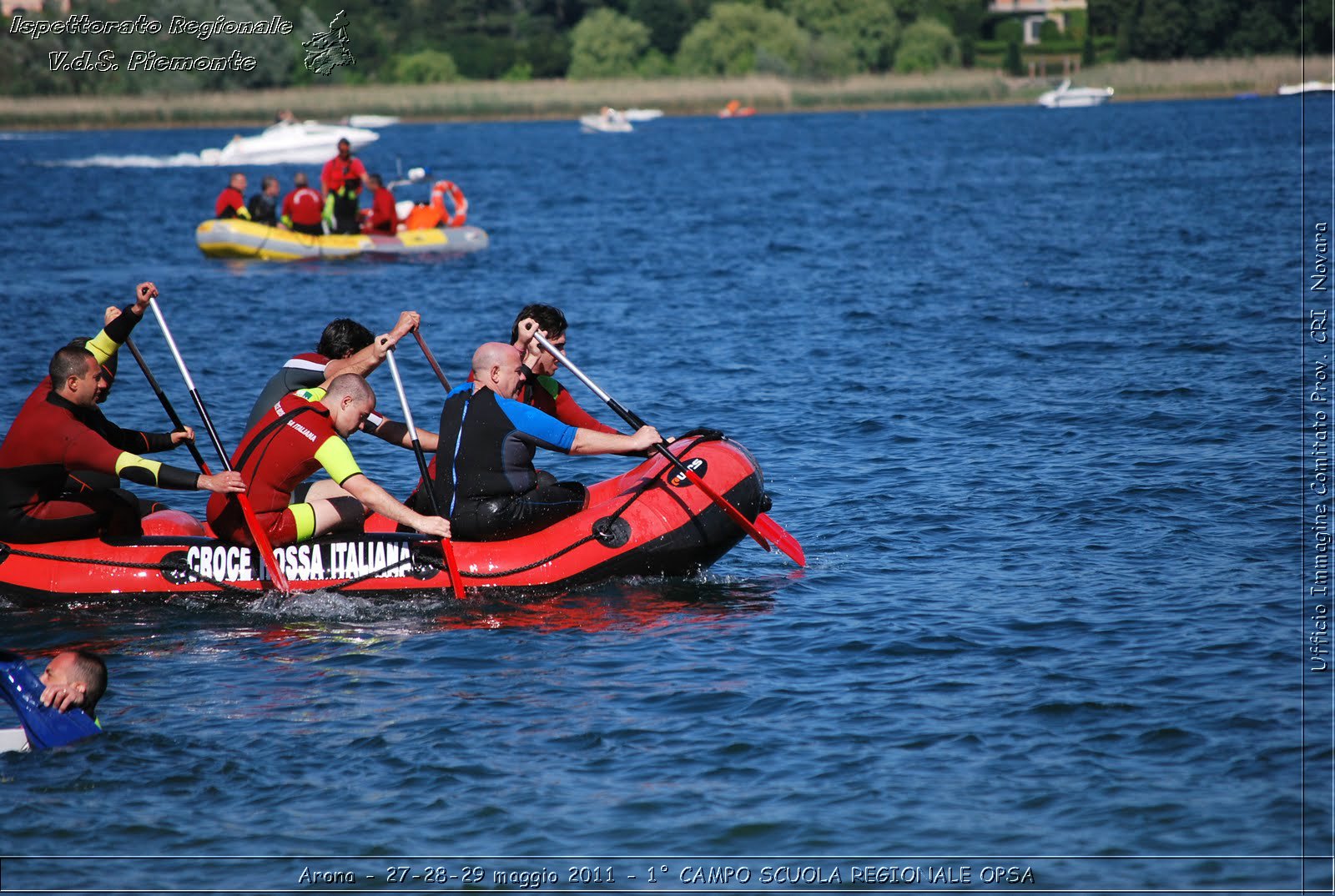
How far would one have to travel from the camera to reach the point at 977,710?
750 cm

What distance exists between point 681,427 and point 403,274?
1288 cm

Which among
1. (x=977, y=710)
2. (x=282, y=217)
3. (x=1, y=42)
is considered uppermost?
(x=1, y=42)

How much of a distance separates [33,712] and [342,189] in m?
19.7

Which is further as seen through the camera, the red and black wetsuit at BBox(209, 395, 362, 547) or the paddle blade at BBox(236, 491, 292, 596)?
the paddle blade at BBox(236, 491, 292, 596)

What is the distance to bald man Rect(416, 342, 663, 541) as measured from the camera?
29.3 ft

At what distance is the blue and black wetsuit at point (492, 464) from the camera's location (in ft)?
29.4

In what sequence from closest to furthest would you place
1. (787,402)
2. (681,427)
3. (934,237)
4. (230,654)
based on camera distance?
(230,654)
(681,427)
(787,402)
(934,237)

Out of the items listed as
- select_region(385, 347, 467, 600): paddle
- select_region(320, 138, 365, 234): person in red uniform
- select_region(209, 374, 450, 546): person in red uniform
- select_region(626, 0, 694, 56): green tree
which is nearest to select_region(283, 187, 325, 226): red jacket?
select_region(320, 138, 365, 234): person in red uniform

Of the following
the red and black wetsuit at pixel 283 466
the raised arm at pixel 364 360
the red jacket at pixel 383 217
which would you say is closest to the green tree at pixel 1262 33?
the red jacket at pixel 383 217

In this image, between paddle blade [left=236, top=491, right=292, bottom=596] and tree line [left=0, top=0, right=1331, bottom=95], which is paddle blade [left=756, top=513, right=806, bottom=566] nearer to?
paddle blade [left=236, top=491, right=292, bottom=596]

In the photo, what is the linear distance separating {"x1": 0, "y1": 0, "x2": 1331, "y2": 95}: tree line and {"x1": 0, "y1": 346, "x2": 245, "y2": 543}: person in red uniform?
2399 inches

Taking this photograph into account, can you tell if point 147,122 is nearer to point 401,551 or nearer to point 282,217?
point 282,217

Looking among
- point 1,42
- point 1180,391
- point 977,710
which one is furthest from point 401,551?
point 1,42

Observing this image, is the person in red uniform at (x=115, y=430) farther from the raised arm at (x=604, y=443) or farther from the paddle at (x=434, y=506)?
the raised arm at (x=604, y=443)
